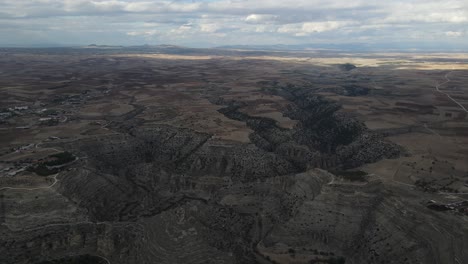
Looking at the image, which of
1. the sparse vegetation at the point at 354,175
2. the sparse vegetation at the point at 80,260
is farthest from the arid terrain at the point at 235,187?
the sparse vegetation at the point at 354,175

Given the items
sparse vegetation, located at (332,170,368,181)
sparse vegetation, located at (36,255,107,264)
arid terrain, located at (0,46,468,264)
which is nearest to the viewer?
sparse vegetation, located at (36,255,107,264)

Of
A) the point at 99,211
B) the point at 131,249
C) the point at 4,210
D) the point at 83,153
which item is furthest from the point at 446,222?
the point at 83,153

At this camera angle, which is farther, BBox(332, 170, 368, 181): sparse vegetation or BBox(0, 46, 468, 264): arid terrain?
BBox(332, 170, 368, 181): sparse vegetation

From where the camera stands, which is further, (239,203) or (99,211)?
(239,203)

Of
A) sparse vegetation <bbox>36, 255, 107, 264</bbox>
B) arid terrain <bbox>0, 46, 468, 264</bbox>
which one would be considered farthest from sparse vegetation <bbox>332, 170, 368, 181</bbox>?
sparse vegetation <bbox>36, 255, 107, 264</bbox>

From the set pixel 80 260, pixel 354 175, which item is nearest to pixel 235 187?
pixel 354 175

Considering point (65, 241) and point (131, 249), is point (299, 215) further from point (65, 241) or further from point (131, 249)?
point (65, 241)

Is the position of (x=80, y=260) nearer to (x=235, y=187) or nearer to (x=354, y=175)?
(x=235, y=187)

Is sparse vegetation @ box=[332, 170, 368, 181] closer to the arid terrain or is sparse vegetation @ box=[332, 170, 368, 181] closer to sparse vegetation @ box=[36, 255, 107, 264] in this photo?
the arid terrain
